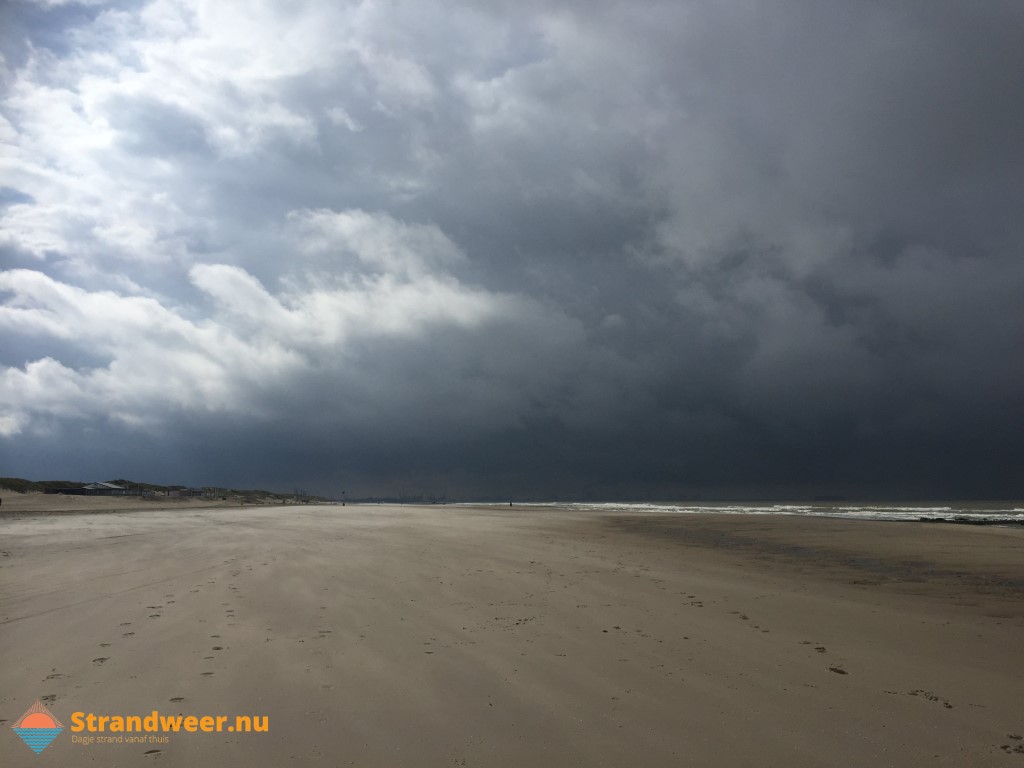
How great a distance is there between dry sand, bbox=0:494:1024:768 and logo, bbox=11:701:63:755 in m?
0.08

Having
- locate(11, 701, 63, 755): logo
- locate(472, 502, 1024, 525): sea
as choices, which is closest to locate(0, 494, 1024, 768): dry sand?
locate(11, 701, 63, 755): logo

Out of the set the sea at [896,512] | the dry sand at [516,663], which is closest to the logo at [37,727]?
the dry sand at [516,663]

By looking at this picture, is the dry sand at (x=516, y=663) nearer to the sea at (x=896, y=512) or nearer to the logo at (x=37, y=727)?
the logo at (x=37, y=727)

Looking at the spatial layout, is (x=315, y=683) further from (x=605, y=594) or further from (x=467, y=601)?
(x=605, y=594)

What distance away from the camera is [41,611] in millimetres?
8742

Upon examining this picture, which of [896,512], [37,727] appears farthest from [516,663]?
[896,512]

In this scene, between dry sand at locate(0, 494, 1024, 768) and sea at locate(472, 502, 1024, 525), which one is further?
sea at locate(472, 502, 1024, 525)

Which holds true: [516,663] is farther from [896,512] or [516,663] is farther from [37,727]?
[896,512]

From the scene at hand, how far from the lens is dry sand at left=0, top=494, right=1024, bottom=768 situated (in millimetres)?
4750

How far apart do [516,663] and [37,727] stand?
474cm

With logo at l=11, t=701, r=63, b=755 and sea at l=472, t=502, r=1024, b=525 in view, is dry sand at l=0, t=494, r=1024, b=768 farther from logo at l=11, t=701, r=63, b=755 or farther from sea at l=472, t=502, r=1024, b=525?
sea at l=472, t=502, r=1024, b=525

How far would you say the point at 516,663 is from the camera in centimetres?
665

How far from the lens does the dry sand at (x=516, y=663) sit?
475 centimetres

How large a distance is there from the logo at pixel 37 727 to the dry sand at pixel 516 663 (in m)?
0.08
